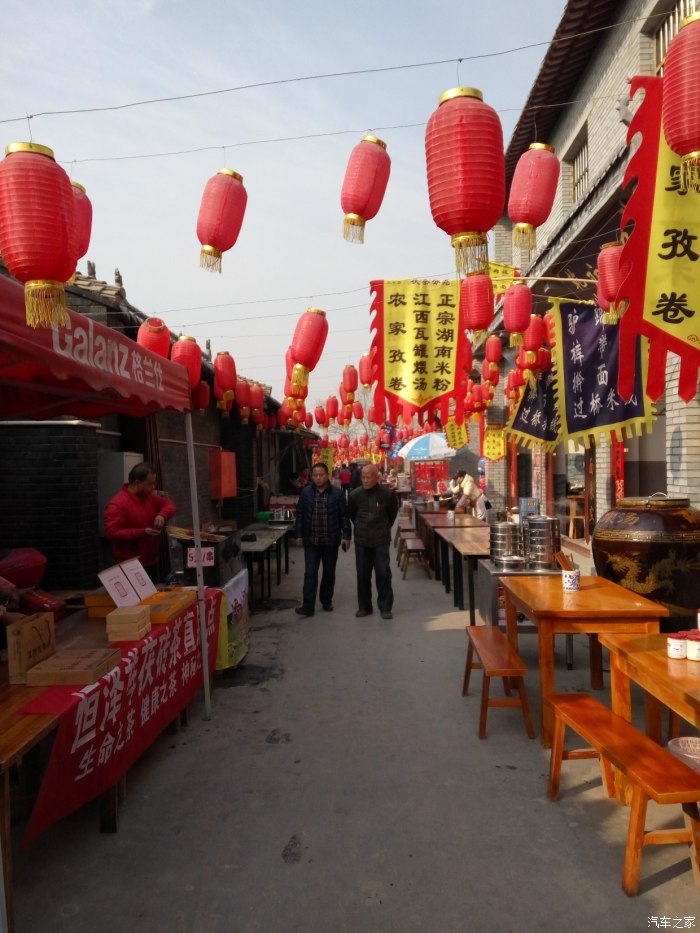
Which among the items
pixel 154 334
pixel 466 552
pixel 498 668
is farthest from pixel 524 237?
pixel 154 334

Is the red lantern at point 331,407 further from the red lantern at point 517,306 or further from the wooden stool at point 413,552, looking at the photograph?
the red lantern at point 517,306

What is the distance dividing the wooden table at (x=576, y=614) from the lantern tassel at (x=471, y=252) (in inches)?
87.5

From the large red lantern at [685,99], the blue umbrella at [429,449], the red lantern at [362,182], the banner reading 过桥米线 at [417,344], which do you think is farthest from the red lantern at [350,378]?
the large red lantern at [685,99]

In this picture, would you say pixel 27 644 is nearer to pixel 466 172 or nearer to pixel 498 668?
pixel 498 668

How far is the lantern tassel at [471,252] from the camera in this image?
3779 millimetres

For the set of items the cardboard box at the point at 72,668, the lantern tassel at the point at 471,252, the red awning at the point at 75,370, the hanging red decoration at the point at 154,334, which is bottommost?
the cardboard box at the point at 72,668

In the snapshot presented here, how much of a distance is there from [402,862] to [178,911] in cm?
107

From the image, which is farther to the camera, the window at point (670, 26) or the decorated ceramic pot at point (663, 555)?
the window at point (670, 26)

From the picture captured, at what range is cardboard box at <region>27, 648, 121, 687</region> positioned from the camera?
3.10 m

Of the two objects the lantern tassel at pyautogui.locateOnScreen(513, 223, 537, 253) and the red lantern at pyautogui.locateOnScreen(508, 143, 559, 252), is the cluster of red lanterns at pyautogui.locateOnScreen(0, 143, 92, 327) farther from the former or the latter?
the red lantern at pyautogui.locateOnScreen(508, 143, 559, 252)

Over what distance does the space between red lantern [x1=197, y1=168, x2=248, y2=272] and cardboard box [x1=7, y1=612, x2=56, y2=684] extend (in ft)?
10.5

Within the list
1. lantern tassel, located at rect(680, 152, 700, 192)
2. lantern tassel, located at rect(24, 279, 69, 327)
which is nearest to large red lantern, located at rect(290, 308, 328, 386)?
lantern tassel, located at rect(24, 279, 69, 327)

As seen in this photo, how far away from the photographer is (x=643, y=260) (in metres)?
4.02

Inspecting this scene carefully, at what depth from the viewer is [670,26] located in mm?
7793
